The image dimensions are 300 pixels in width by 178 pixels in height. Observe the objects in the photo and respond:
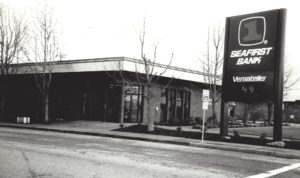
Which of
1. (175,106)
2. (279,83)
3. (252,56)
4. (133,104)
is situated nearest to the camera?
(279,83)

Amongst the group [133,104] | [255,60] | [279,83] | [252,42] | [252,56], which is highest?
[252,42]

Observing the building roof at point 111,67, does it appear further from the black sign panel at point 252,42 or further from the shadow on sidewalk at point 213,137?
the black sign panel at point 252,42

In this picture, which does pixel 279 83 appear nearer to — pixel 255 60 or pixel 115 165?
pixel 255 60

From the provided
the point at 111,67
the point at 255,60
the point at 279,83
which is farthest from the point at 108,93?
the point at 279,83

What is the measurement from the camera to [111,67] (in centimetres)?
2856

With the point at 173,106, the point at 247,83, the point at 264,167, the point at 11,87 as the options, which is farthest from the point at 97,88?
the point at 264,167

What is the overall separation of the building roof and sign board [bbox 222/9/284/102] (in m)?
Result: 8.29

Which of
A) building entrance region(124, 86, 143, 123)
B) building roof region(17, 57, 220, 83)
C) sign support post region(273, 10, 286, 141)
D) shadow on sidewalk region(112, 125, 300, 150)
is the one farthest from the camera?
building entrance region(124, 86, 143, 123)

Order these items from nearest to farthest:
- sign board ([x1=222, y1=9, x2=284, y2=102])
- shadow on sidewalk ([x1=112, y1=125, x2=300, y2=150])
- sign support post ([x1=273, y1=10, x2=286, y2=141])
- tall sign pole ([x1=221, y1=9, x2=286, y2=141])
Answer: sign support post ([x1=273, y1=10, x2=286, y2=141]) → shadow on sidewalk ([x1=112, y1=125, x2=300, y2=150]) → tall sign pole ([x1=221, y1=9, x2=286, y2=141]) → sign board ([x1=222, y1=9, x2=284, y2=102])

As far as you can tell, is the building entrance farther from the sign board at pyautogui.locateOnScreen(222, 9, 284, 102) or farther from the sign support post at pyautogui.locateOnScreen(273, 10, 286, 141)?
the sign support post at pyautogui.locateOnScreen(273, 10, 286, 141)

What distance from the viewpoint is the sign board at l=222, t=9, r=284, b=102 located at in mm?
17781

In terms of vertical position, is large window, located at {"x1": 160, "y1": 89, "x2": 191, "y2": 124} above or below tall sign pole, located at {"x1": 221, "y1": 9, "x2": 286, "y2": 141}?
below

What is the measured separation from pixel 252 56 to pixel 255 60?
0.92ft

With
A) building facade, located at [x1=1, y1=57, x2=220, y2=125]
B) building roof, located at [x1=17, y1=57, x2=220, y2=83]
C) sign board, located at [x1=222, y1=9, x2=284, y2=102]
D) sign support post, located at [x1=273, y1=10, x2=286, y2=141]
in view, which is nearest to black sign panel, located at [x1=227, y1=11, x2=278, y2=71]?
sign board, located at [x1=222, y1=9, x2=284, y2=102]
